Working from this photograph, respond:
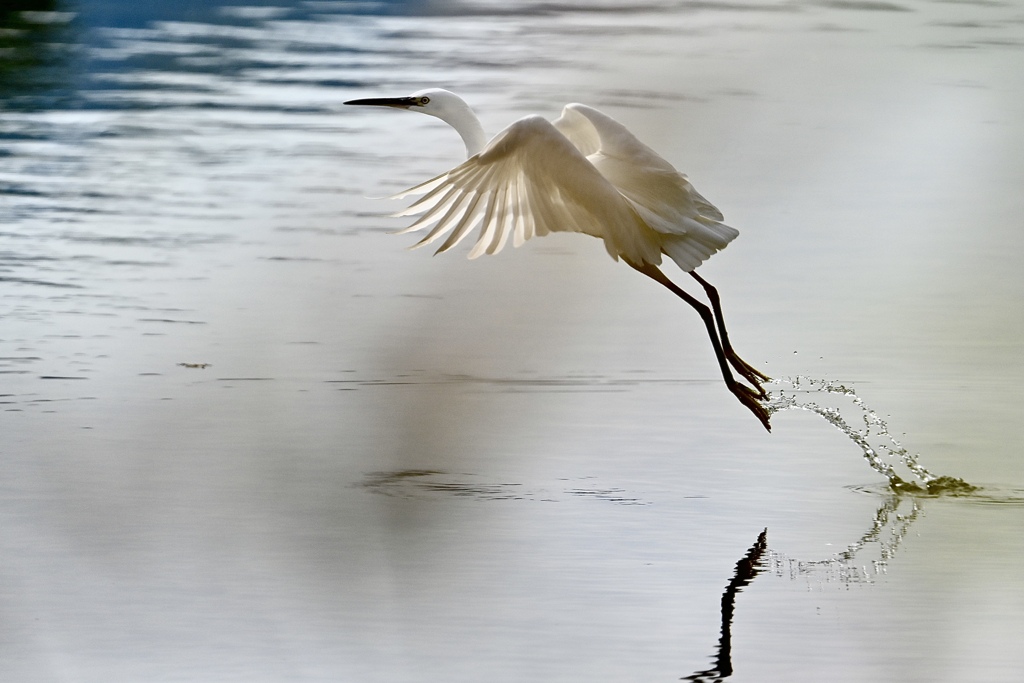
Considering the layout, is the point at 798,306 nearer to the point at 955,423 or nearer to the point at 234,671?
the point at 955,423

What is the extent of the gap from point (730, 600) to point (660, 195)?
7.19 feet

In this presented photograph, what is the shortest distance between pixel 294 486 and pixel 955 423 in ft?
8.34

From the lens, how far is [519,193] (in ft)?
21.2

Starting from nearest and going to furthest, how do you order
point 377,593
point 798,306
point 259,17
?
point 377,593
point 798,306
point 259,17

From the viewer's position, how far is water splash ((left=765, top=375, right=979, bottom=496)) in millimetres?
6246

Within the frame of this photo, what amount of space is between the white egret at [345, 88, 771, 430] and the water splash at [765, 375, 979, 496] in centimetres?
17

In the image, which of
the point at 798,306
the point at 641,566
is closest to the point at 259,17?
the point at 798,306

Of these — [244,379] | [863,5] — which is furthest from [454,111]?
[863,5]

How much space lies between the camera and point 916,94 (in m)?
11.3

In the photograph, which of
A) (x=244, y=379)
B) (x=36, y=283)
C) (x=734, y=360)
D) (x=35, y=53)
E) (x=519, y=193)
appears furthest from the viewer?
(x=35, y=53)

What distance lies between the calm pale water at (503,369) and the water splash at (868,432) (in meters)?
0.06

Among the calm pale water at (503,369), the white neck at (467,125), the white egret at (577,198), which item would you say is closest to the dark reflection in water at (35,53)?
the calm pale water at (503,369)

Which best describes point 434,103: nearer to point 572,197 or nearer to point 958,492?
point 572,197

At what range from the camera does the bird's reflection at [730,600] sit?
4.46 metres
